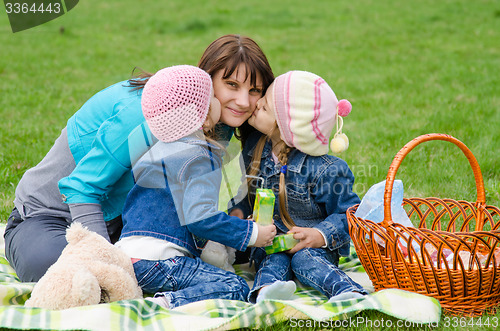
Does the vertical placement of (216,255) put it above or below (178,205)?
below

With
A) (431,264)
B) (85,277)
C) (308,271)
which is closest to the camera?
(85,277)

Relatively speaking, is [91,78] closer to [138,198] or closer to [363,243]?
[138,198]

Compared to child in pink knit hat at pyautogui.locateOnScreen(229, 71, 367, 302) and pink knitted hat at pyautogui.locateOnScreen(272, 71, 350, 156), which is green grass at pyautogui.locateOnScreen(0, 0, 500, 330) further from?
pink knitted hat at pyautogui.locateOnScreen(272, 71, 350, 156)

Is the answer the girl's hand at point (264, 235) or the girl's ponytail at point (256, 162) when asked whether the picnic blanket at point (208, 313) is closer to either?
the girl's hand at point (264, 235)

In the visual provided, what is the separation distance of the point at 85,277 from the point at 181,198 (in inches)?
21.4

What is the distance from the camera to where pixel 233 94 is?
2.68 m

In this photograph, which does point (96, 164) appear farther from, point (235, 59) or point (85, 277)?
point (235, 59)

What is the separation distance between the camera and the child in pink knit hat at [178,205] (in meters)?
2.36

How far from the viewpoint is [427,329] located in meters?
2.18

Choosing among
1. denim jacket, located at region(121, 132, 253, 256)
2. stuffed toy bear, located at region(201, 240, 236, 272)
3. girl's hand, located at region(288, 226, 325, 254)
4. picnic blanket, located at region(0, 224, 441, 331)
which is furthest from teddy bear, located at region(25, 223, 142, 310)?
girl's hand, located at region(288, 226, 325, 254)

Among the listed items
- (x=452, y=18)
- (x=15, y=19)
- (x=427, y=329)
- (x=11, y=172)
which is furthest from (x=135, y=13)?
(x=427, y=329)

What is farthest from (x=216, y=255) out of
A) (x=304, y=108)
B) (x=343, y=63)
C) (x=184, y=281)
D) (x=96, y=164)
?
(x=343, y=63)

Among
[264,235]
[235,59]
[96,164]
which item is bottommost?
[264,235]

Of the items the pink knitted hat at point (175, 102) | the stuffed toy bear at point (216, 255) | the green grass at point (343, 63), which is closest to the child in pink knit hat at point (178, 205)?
the pink knitted hat at point (175, 102)
